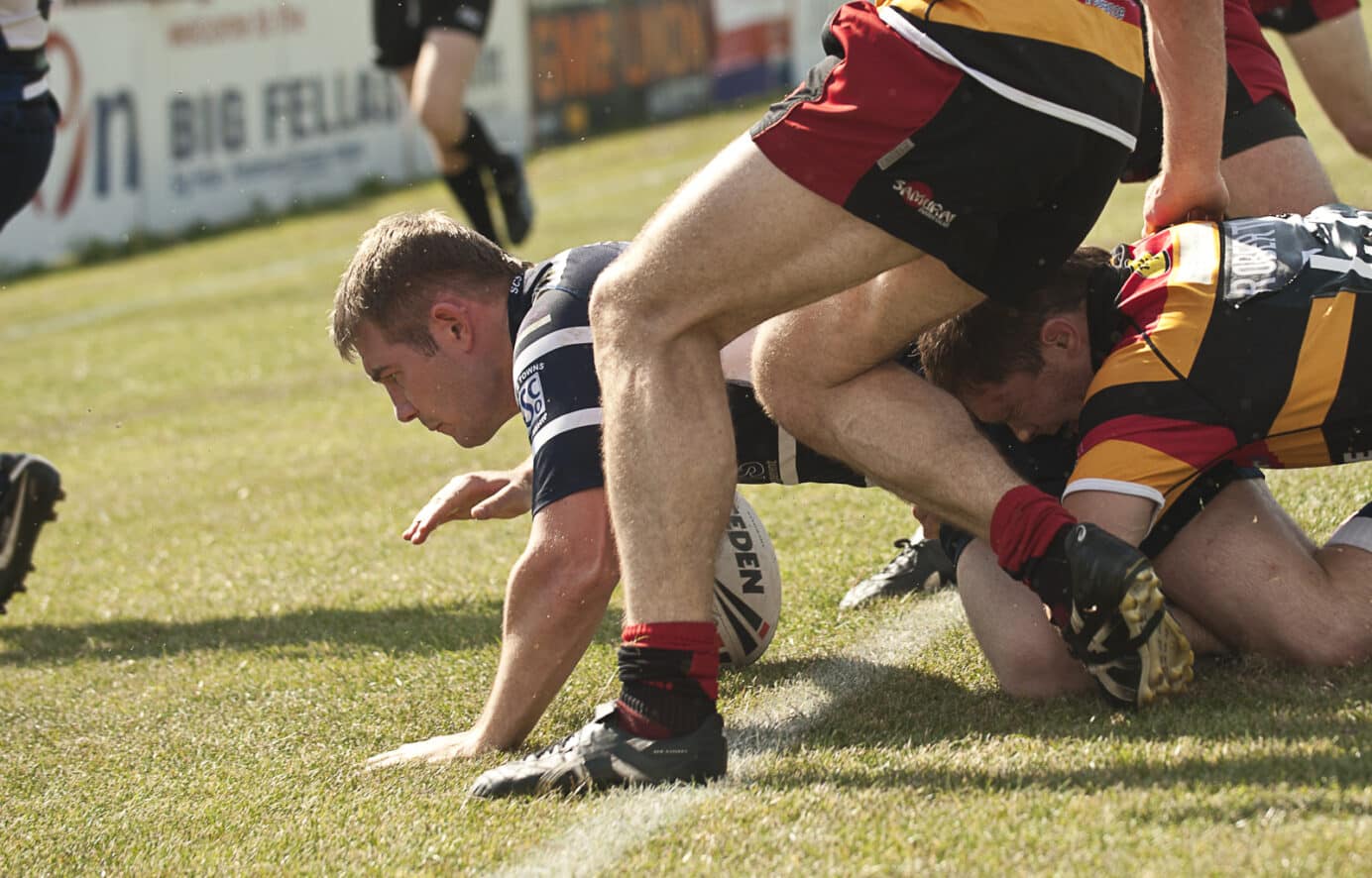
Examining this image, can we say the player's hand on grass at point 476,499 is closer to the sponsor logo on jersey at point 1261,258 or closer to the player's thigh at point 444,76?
the sponsor logo on jersey at point 1261,258

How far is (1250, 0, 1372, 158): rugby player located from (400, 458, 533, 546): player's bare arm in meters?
2.92

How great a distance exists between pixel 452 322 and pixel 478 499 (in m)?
0.42

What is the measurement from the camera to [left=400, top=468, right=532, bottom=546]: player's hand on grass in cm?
358

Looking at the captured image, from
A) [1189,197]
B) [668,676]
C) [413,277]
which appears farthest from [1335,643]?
[413,277]

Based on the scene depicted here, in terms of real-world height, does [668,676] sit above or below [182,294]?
above

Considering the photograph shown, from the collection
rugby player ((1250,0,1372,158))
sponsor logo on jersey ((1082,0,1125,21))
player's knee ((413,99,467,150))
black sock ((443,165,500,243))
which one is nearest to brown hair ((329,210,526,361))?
sponsor logo on jersey ((1082,0,1125,21))

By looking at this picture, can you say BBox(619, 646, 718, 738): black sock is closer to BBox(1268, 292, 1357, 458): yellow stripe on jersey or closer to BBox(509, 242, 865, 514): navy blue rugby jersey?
BBox(509, 242, 865, 514): navy blue rugby jersey

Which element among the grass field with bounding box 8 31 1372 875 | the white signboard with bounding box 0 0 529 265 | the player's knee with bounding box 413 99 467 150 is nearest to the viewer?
the grass field with bounding box 8 31 1372 875

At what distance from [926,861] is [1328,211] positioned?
1.75 metres

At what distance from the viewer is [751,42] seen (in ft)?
75.0

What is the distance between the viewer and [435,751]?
3221 mm

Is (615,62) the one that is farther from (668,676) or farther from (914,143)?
(668,676)

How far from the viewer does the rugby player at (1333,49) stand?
5.21 metres

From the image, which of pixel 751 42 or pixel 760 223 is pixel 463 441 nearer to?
pixel 760 223
